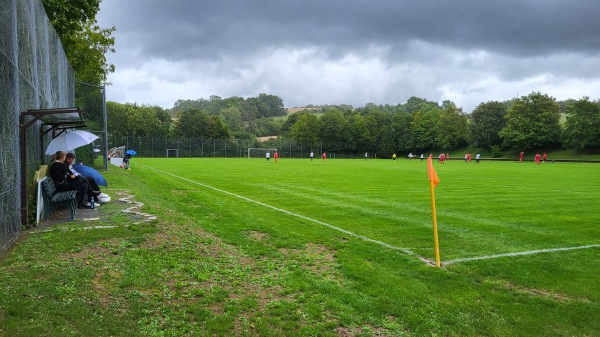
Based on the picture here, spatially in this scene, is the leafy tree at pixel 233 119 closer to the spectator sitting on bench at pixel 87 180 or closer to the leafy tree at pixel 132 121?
the leafy tree at pixel 132 121

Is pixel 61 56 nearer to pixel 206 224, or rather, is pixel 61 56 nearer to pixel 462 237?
pixel 206 224

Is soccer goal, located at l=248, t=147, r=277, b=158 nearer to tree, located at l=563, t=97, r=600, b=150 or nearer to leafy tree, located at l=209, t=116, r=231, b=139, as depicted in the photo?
leafy tree, located at l=209, t=116, r=231, b=139

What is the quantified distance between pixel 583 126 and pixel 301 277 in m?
75.3

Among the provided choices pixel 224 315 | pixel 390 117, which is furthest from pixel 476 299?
pixel 390 117

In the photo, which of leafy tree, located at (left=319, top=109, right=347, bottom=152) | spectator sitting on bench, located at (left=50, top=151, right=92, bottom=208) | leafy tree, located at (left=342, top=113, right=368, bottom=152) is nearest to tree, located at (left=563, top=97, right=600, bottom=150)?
leafy tree, located at (left=342, top=113, right=368, bottom=152)

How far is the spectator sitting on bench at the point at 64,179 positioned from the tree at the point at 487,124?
274ft

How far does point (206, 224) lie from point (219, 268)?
129 inches

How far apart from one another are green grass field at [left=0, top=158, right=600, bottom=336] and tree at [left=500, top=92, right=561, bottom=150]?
235 feet

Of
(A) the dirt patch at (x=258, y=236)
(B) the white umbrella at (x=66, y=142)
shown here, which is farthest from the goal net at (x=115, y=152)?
(A) the dirt patch at (x=258, y=236)

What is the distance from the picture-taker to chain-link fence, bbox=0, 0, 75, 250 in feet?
21.0

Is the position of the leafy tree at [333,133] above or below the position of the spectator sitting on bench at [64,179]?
above

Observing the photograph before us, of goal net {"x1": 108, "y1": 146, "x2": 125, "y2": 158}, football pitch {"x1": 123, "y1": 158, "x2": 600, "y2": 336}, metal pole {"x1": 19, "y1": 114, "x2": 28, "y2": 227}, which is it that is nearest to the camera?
football pitch {"x1": 123, "y1": 158, "x2": 600, "y2": 336}

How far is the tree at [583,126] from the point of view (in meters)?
65.8

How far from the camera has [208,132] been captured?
8888 cm
